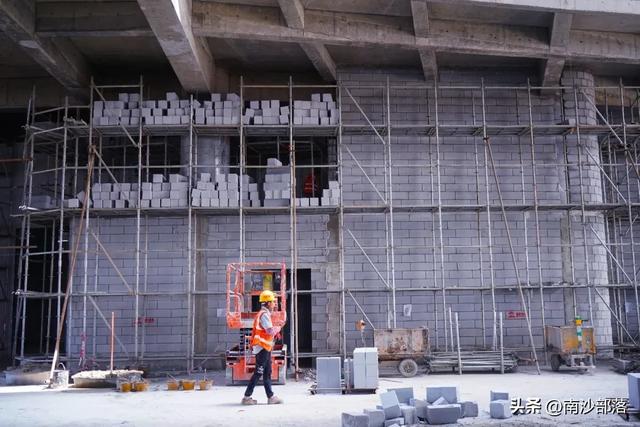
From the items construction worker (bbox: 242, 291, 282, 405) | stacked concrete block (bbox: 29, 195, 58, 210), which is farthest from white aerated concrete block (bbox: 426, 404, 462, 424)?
stacked concrete block (bbox: 29, 195, 58, 210)

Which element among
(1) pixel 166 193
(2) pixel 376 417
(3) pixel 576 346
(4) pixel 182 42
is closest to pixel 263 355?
(2) pixel 376 417

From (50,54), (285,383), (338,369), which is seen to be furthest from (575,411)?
(50,54)

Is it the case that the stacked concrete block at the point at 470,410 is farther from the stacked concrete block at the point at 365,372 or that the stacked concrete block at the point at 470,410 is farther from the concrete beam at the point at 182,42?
the concrete beam at the point at 182,42

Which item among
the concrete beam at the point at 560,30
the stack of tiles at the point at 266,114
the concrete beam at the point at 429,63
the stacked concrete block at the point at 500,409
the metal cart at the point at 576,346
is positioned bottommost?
the stacked concrete block at the point at 500,409

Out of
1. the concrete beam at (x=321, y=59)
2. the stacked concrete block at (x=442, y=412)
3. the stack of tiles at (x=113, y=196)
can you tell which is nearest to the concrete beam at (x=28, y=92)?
the stack of tiles at (x=113, y=196)

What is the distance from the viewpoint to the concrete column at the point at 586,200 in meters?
16.4

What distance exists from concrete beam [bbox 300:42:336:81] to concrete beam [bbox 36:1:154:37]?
11.9ft

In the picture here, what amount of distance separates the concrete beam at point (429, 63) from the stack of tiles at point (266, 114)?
11.6 ft

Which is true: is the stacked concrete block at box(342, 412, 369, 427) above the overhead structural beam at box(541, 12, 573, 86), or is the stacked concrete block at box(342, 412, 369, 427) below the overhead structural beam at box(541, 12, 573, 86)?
below

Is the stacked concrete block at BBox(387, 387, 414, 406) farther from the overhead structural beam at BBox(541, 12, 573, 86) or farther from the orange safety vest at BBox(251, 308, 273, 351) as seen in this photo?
the overhead structural beam at BBox(541, 12, 573, 86)

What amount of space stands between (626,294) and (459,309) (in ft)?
16.9

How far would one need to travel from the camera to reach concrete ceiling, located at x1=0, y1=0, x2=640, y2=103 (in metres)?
14.3

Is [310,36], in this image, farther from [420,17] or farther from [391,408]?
[391,408]

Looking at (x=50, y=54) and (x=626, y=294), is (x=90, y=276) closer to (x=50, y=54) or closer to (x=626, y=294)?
(x=50, y=54)
